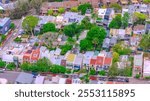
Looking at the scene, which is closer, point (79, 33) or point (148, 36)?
point (148, 36)

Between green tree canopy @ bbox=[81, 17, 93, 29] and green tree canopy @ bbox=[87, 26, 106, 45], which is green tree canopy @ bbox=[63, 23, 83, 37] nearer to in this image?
green tree canopy @ bbox=[81, 17, 93, 29]

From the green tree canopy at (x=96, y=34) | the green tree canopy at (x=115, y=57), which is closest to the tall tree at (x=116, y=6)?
the green tree canopy at (x=96, y=34)

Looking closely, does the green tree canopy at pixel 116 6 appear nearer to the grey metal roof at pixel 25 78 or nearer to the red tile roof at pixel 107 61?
the red tile roof at pixel 107 61

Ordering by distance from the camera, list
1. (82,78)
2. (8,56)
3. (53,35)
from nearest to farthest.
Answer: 1. (82,78)
2. (8,56)
3. (53,35)

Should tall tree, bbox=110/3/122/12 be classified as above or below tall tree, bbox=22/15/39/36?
above

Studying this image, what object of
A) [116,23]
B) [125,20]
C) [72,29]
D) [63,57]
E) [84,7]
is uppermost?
[84,7]

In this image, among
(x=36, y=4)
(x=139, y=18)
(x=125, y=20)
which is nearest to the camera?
(x=125, y=20)

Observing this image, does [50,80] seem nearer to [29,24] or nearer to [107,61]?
[107,61]

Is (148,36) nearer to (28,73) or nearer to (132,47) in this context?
(132,47)

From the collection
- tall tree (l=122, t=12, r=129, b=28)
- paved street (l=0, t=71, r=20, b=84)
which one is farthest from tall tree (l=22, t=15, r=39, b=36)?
tall tree (l=122, t=12, r=129, b=28)

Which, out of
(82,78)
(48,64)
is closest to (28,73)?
(48,64)

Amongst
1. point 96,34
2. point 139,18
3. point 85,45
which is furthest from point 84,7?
point 85,45
